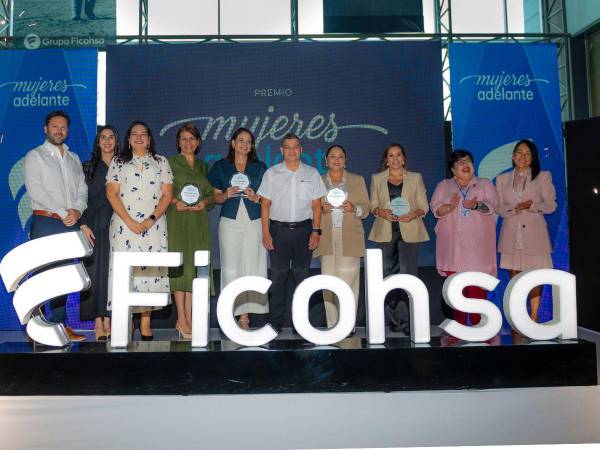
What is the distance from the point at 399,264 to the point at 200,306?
2.05 metres

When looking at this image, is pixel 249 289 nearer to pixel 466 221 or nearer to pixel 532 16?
pixel 466 221

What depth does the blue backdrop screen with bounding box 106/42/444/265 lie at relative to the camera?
552cm

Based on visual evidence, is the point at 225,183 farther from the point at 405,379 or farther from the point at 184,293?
the point at 405,379

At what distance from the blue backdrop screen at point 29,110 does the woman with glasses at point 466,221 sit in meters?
3.24

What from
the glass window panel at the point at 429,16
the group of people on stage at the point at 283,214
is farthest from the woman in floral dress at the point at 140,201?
the glass window panel at the point at 429,16

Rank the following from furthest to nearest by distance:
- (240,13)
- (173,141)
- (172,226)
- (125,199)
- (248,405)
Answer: (240,13) < (173,141) < (172,226) < (125,199) < (248,405)

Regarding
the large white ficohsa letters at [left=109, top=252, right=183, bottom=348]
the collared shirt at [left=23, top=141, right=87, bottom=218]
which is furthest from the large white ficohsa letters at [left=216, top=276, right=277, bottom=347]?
the collared shirt at [left=23, top=141, right=87, bottom=218]

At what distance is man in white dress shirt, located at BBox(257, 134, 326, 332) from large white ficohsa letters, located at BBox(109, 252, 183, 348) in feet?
4.77

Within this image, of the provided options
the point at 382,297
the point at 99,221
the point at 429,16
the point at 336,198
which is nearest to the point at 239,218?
the point at 336,198

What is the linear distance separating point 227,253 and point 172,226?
0.47 metres

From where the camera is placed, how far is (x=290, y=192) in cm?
447

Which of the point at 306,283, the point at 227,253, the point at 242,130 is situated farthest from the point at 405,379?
the point at 242,130

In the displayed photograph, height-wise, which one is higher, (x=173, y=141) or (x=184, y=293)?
(x=173, y=141)

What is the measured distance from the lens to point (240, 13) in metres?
7.40
